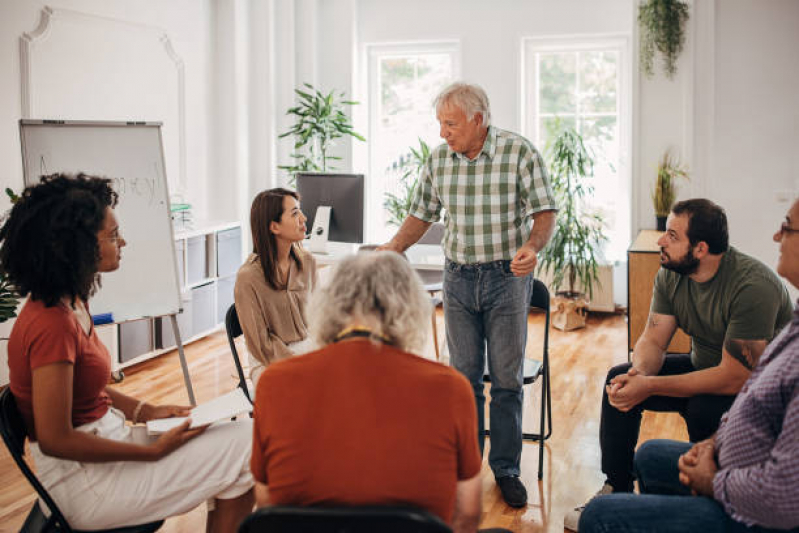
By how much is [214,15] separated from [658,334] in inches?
196

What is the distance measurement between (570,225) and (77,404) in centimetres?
463

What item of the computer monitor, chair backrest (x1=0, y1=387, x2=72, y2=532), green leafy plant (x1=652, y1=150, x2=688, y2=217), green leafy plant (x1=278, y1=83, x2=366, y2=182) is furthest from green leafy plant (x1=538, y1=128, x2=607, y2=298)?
chair backrest (x1=0, y1=387, x2=72, y2=532)

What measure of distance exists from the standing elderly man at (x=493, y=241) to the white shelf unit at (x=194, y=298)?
2322mm

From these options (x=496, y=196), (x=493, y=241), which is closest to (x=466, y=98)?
(x=496, y=196)

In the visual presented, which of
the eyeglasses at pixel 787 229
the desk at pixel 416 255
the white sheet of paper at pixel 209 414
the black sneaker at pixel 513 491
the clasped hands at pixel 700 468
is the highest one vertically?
the eyeglasses at pixel 787 229

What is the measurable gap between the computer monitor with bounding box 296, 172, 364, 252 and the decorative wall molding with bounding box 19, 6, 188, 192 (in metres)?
1.57

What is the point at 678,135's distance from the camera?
18.0 ft

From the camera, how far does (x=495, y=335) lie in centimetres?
274

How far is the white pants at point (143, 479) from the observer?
1710mm

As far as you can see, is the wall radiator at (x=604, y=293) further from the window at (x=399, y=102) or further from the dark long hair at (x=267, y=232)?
the dark long hair at (x=267, y=232)

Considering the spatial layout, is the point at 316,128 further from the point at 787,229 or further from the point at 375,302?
the point at 375,302

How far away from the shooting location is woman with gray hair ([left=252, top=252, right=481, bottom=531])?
Result: 1.22 meters

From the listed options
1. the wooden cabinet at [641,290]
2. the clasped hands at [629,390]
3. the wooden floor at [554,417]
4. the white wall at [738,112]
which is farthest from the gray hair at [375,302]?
the white wall at [738,112]

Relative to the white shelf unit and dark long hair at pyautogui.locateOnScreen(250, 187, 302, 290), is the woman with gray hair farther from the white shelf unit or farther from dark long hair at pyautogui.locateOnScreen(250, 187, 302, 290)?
the white shelf unit
